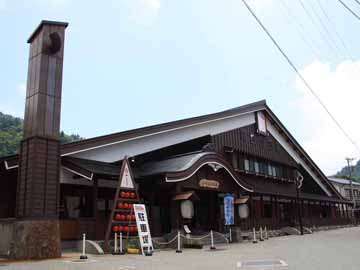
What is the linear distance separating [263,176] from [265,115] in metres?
5.57

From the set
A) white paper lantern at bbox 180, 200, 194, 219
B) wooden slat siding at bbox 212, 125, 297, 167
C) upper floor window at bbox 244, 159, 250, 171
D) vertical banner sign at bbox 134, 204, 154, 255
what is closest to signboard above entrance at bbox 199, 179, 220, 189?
white paper lantern at bbox 180, 200, 194, 219

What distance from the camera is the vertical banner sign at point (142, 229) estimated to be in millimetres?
13562

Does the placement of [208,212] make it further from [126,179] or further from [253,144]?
[126,179]

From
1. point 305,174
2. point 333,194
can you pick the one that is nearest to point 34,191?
point 305,174

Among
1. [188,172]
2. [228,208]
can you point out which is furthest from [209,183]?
[188,172]

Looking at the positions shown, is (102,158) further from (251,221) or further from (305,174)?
(305,174)

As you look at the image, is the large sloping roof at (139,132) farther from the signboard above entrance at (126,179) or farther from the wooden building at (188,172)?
the signboard above entrance at (126,179)

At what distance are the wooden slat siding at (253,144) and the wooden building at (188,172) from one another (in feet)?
0.25

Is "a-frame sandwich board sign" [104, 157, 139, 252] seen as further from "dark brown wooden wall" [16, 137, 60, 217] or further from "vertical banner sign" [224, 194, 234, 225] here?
"vertical banner sign" [224, 194, 234, 225]

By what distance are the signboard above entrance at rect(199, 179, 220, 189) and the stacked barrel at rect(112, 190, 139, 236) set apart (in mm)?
5406

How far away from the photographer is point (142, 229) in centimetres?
1391

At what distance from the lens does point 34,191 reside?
12.3 meters

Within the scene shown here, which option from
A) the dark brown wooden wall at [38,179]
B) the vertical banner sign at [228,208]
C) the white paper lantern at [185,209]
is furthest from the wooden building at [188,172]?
the dark brown wooden wall at [38,179]

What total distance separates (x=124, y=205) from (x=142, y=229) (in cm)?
126
